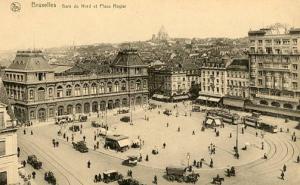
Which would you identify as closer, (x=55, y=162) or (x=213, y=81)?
(x=55, y=162)

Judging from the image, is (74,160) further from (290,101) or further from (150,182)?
(290,101)

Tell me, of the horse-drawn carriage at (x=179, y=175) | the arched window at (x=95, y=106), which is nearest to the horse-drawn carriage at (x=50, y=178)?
the horse-drawn carriage at (x=179, y=175)

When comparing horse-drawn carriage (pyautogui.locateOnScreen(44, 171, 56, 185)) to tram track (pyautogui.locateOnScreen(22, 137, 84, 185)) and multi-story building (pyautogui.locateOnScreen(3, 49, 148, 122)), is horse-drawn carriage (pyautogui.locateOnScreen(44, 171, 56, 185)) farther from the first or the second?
multi-story building (pyautogui.locateOnScreen(3, 49, 148, 122))

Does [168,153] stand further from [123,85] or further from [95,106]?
[123,85]

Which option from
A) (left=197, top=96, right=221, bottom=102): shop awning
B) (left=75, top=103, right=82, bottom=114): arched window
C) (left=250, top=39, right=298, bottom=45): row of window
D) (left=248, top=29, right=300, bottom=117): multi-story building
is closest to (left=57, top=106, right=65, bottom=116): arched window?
(left=75, top=103, right=82, bottom=114): arched window

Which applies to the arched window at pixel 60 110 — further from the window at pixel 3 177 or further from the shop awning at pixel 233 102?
the window at pixel 3 177

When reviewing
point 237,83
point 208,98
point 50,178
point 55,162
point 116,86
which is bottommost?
point 55,162

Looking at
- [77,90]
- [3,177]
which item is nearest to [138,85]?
[77,90]
